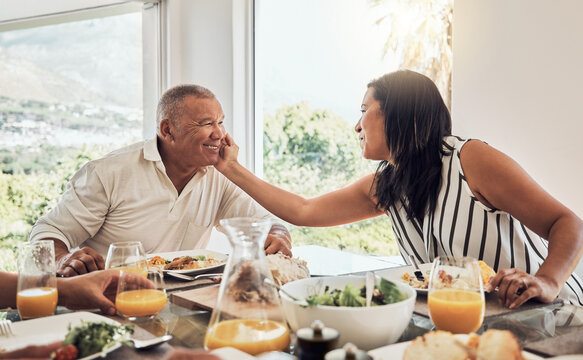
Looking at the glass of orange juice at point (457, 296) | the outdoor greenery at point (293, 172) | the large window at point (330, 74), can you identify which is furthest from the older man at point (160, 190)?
the outdoor greenery at point (293, 172)

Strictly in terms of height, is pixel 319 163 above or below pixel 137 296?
above

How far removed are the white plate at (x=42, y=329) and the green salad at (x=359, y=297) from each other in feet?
1.39

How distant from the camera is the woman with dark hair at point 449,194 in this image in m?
1.77

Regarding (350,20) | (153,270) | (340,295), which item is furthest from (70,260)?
(350,20)

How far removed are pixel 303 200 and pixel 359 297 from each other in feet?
4.63

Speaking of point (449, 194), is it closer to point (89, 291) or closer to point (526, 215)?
point (526, 215)

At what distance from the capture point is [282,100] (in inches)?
172

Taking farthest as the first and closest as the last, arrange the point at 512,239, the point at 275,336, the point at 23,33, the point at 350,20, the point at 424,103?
the point at 23,33
the point at 350,20
the point at 424,103
the point at 512,239
the point at 275,336

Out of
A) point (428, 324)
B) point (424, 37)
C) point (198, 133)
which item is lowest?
point (428, 324)

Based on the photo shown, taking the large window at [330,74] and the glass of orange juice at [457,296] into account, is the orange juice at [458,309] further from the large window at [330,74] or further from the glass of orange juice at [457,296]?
the large window at [330,74]

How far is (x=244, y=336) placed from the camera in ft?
3.25

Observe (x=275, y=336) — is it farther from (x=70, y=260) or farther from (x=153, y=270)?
(x=70, y=260)

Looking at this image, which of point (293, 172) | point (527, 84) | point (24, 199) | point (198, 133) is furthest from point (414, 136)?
point (24, 199)

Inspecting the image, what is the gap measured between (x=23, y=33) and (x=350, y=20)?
2.32 metres
